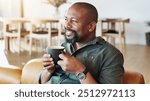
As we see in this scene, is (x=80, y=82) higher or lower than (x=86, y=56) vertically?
lower

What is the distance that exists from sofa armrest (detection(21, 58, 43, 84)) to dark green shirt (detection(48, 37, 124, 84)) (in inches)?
5.7

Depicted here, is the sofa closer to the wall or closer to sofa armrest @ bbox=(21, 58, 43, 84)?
sofa armrest @ bbox=(21, 58, 43, 84)

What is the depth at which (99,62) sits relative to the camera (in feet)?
4.10

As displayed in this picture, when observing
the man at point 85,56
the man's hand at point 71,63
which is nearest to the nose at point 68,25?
the man at point 85,56

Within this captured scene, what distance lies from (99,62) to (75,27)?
0.61 ft

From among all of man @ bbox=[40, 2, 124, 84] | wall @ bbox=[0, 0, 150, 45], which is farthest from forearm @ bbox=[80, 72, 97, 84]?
wall @ bbox=[0, 0, 150, 45]

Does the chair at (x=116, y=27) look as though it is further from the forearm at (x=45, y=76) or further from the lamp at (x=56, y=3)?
the forearm at (x=45, y=76)

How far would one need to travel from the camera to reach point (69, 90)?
4.39 feet

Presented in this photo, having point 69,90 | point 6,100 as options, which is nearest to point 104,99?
point 69,90

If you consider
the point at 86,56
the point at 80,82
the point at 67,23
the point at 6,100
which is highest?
the point at 67,23

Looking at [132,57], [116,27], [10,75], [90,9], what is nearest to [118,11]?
[116,27]

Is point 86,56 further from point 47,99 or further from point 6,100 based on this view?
point 6,100

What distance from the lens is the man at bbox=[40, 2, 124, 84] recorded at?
123 centimetres

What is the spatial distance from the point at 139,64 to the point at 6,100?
2.44 ft
